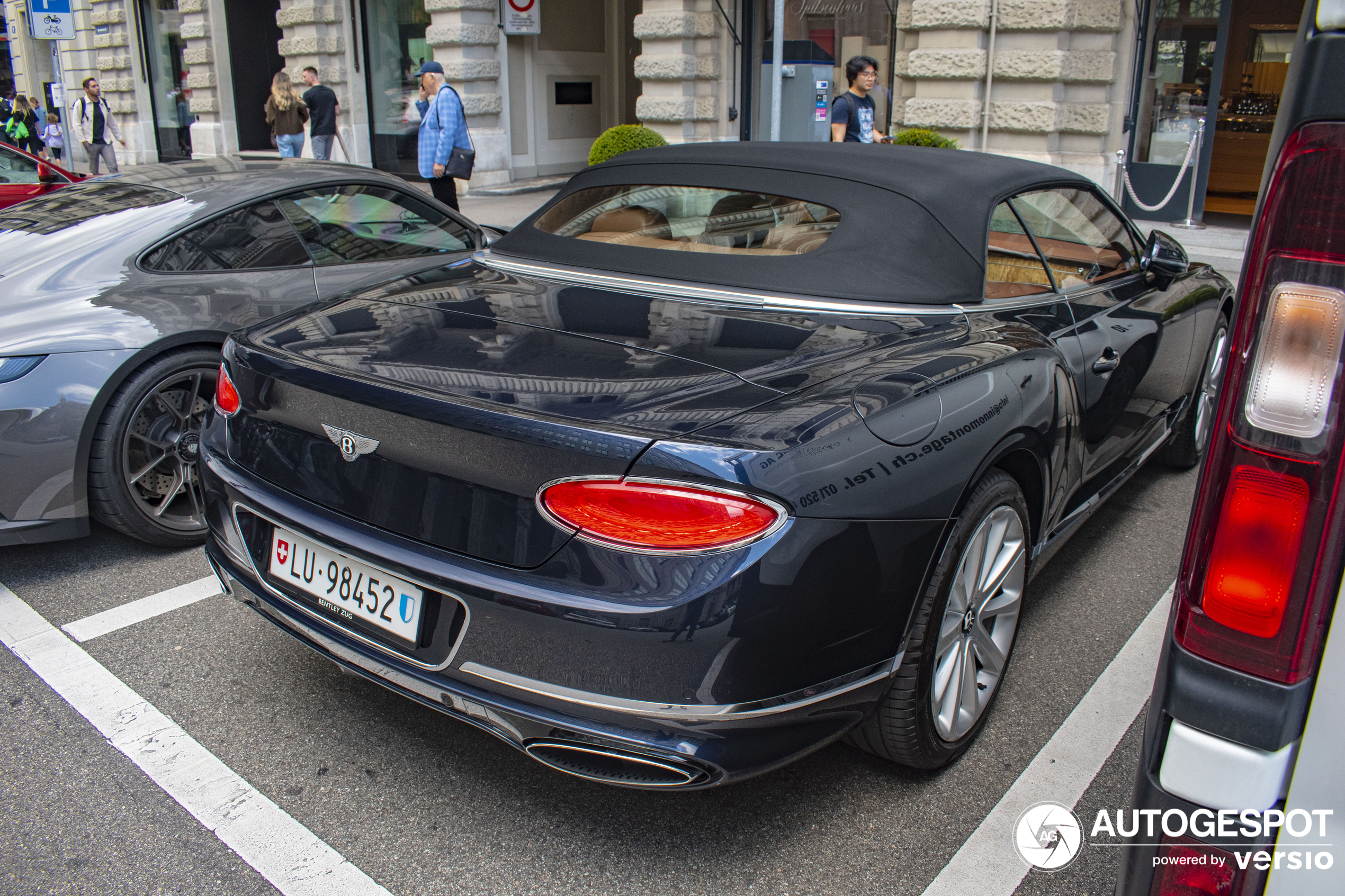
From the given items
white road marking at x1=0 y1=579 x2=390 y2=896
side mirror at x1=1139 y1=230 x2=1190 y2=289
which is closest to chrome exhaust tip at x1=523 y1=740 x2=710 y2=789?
white road marking at x1=0 y1=579 x2=390 y2=896

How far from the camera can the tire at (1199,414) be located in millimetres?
4504

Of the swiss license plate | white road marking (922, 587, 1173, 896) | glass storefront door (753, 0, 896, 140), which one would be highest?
glass storefront door (753, 0, 896, 140)

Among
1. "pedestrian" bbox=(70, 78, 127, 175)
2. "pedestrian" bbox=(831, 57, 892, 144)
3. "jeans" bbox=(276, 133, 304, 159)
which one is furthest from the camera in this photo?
"pedestrian" bbox=(70, 78, 127, 175)

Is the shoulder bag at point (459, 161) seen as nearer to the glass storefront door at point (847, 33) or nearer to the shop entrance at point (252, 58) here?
the glass storefront door at point (847, 33)

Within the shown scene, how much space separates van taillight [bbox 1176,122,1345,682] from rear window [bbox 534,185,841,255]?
171cm

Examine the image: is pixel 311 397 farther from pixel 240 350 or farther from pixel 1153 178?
pixel 1153 178

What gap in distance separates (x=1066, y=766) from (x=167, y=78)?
25.3 metres

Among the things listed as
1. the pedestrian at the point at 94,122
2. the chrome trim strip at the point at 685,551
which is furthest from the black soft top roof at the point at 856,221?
the pedestrian at the point at 94,122

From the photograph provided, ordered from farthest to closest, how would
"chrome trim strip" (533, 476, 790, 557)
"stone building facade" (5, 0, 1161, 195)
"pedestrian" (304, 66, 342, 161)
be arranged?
1. "pedestrian" (304, 66, 342, 161)
2. "stone building facade" (5, 0, 1161, 195)
3. "chrome trim strip" (533, 476, 790, 557)

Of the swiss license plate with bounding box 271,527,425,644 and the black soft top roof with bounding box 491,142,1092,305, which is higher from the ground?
the black soft top roof with bounding box 491,142,1092,305

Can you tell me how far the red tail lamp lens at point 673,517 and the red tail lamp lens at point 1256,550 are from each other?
78cm

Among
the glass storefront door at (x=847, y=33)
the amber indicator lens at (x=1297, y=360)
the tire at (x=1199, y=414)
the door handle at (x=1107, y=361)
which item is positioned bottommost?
the tire at (x=1199, y=414)

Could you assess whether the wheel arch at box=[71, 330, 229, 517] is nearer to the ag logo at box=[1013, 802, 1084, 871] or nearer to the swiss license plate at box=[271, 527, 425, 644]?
the swiss license plate at box=[271, 527, 425, 644]

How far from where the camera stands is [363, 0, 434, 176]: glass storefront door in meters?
17.8
